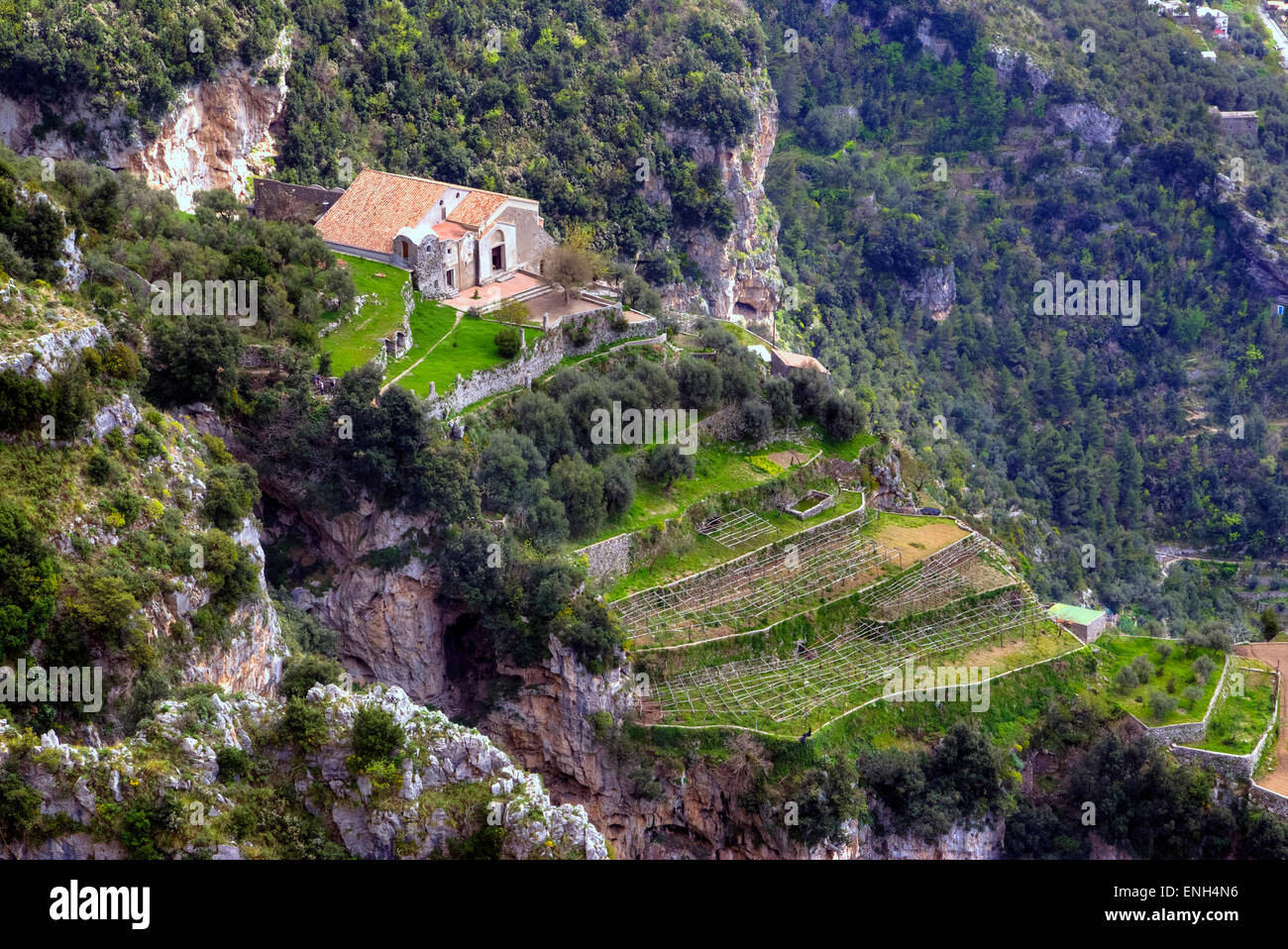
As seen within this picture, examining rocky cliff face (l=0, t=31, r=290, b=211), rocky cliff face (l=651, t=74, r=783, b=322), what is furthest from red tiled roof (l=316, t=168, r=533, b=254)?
rocky cliff face (l=651, t=74, r=783, b=322)

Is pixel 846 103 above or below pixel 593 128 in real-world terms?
above

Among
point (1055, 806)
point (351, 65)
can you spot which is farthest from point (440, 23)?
point (1055, 806)

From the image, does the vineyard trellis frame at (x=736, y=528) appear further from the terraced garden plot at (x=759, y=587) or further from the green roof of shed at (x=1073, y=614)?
the green roof of shed at (x=1073, y=614)

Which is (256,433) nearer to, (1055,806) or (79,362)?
→ (79,362)

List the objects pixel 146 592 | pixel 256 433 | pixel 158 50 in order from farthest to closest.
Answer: pixel 158 50
pixel 256 433
pixel 146 592

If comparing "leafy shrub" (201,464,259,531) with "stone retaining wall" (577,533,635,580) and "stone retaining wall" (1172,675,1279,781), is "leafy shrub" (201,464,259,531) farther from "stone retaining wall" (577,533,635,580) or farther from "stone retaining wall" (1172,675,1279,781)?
"stone retaining wall" (1172,675,1279,781)

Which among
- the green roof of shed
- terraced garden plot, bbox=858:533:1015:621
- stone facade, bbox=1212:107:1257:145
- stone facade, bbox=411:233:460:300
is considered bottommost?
the green roof of shed
